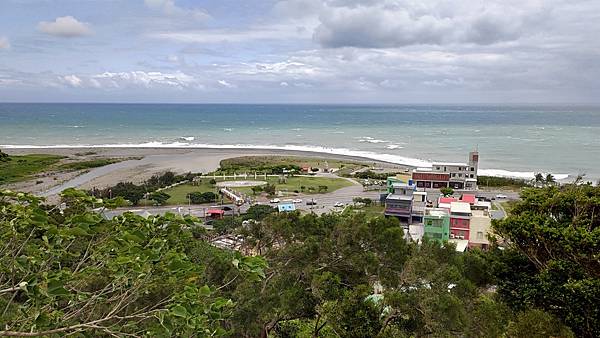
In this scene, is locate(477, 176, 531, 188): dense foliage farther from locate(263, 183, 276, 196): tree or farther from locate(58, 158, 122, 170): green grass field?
locate(58, 158, 122, 170): green grass field

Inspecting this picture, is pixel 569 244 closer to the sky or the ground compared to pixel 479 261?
closer to the sky

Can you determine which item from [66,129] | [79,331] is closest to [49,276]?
[79,331]

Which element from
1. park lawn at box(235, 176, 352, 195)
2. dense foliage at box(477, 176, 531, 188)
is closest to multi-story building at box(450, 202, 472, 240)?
park lawn at box(235, 176, 352, 195)

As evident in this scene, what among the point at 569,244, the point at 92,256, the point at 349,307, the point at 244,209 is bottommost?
the point at 244,209

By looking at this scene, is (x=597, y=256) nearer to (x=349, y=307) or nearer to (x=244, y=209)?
(x=349, y=307)

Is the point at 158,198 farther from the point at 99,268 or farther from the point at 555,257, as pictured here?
the point at 99,268

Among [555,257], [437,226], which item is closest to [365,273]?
[555,257]

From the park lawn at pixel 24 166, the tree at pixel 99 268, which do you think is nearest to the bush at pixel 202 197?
the park lawn at pixel 24 166

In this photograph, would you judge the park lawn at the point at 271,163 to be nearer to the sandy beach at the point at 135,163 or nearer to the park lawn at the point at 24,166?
the sandy beach at the point at 135,163

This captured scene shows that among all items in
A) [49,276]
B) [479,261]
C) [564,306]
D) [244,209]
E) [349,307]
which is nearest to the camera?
[49,276]
